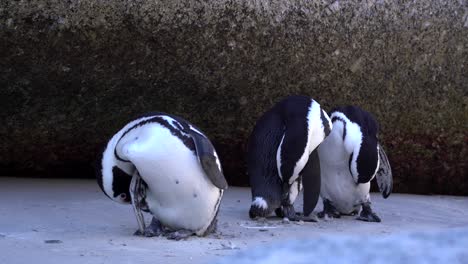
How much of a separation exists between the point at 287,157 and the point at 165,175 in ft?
2.81

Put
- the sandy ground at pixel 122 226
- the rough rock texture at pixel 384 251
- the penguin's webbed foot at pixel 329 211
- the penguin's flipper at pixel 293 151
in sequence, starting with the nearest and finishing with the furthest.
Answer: the rough rock texture at pixel 384 251, the sandy ground at pixel 122 226, the penguin's flipper at pixel 293 151, the penguin's webbed foot at pixel 329 211

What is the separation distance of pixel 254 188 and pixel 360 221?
0.58m

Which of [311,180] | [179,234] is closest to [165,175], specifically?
[179,234]

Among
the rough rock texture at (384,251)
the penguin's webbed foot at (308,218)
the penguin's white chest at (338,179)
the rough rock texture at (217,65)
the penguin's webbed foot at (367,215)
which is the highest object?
the rough rock texture at (217,65)

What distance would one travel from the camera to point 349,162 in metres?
4.61

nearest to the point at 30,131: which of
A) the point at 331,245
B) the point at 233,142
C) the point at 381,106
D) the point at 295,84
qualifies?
the point at 233,142

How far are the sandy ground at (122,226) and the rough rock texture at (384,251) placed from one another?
105cm

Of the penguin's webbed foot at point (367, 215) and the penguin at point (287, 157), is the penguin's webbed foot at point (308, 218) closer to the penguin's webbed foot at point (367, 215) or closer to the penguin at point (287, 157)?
the penguin at point (287, 157)

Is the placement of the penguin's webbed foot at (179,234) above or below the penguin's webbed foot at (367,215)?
below

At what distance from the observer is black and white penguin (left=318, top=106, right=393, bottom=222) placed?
455cm

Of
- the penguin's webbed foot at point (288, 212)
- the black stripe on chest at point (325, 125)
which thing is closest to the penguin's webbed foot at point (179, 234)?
the penguin's webbed foot at point (288, 212)

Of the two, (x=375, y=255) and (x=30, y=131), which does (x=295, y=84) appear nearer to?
(x=30, y=131)

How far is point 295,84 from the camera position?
18.5ft

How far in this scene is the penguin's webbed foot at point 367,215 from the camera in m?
4.67
